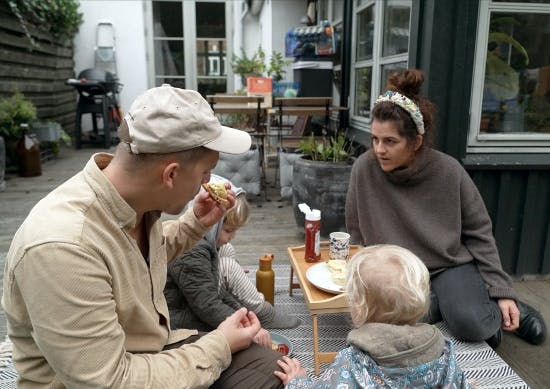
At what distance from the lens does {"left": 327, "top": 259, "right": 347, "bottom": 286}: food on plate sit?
204 cm

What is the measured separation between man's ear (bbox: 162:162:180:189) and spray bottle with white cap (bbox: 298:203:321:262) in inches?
48.6

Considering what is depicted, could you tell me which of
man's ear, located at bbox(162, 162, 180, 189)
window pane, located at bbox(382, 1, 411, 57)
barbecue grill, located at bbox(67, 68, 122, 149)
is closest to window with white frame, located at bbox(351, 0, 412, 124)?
window pane, located at bbox(382, 1, 411, 57)

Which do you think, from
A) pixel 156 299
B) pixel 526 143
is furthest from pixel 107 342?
pixel 526 143

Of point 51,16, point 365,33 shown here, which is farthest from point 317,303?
point 51,16

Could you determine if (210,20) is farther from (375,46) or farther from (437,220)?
(437,220)

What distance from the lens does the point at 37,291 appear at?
960 millimetres

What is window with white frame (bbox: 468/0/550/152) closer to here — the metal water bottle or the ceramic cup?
the ceramic cup

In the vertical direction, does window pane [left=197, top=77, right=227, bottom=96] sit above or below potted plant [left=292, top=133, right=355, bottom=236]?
above

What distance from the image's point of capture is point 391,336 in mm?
1189

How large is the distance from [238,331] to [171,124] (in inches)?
25.3

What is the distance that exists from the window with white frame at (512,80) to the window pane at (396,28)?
2.55 ft

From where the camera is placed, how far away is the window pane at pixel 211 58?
11.3m

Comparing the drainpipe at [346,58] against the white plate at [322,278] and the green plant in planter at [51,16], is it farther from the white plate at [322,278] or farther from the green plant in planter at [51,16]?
the green plant in planter at [51,16]

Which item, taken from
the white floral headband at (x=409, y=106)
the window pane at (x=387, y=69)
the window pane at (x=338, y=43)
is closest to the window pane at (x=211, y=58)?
the window pane at (x=338, y=43)
